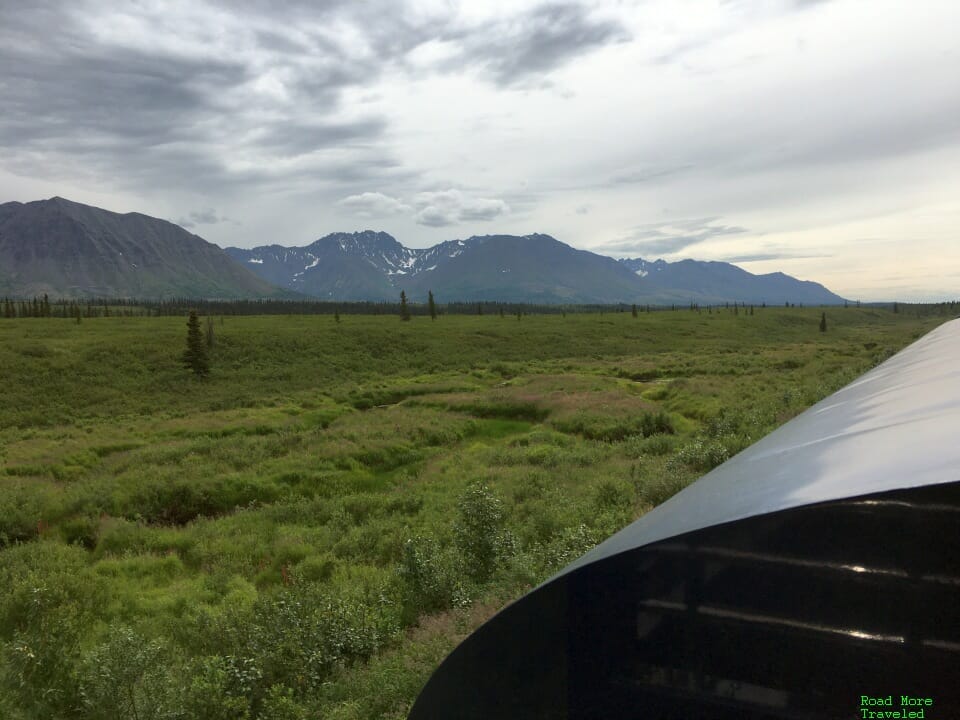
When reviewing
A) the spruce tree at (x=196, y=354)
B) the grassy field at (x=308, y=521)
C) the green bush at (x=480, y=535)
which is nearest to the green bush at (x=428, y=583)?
the grassy field at (x=308, y=521)

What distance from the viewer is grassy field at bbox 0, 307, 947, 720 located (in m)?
7.58

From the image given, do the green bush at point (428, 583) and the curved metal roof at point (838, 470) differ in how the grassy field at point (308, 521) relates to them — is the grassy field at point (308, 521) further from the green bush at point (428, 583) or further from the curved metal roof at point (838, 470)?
the curved metal roof at point (838, 470)

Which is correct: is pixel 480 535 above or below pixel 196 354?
below

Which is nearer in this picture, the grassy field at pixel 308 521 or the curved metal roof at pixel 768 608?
the curved metal roof at pixel 768 608

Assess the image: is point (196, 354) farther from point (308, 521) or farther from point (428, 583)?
point (428, 583)

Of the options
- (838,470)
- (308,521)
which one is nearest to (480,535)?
(308,521)

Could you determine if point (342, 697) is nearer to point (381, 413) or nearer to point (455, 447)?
point (455, 447)

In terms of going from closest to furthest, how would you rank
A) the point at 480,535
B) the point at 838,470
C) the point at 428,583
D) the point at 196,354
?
the point at 838,470 < the point at 428,583 < the point at 480,535 < the point at 196,354

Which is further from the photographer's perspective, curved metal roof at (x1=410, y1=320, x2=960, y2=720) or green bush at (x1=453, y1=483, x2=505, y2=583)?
green bush at (x1=453, y1=483, x2=505, y2=583)

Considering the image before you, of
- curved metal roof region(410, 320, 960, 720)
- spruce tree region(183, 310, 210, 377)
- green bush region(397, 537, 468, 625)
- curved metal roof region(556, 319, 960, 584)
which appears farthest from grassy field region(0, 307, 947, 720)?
spruce tree region(183, 310, 210, 377)

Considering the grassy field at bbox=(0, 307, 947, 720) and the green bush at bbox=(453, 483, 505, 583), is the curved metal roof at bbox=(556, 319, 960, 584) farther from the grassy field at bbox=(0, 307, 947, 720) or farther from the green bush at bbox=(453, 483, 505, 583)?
the green bush at bbox=(453, 483, 505, 583)

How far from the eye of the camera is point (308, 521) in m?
16.1

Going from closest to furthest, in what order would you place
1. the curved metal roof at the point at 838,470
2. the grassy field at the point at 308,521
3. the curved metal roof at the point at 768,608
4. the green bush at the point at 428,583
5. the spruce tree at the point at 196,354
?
the curved metal roof at the point at 768,608, the curved metal roof at the point at 838,470, the grassy field at the point at 308,521, the green bush at the point at 428,583, the spruce tree at the point at 196,354

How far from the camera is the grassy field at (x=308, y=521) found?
24.9ft
